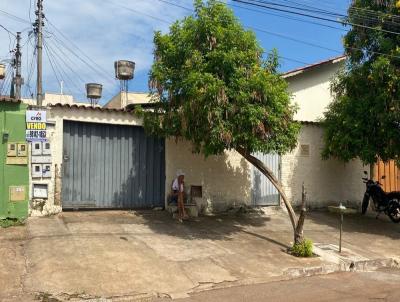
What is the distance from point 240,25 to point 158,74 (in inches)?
77.6

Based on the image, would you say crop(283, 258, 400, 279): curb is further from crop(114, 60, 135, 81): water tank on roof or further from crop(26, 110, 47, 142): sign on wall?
crop(114, 60, 135, 81): water tank on roof

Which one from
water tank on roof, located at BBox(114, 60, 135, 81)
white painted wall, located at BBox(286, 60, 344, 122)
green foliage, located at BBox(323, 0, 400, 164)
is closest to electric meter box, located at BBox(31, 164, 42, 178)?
green foliage, located at BBox(323, 0, 400, 164)

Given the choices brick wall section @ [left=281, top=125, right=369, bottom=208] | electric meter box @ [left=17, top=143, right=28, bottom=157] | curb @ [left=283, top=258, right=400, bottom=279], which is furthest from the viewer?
brick wall section @ [left=281, top=125, right=369, bottom=208]

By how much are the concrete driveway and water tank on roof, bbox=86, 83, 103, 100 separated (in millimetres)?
12680

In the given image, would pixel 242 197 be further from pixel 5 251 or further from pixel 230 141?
pixel 5 251

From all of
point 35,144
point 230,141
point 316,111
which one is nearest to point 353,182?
point 316,111

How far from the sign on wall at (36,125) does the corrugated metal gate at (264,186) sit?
224 inches

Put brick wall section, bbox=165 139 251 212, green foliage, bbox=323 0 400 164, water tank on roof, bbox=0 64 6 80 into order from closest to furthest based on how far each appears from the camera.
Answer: green foliage, bbox=323 0 400 164
brick wall section, bbox=165 139 251 212
water tank on roof, bbox=0 64 6 80

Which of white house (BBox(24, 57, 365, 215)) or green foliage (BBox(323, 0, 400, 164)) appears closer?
white house (BBox(24, 57, 365, 215))

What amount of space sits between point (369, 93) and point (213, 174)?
4.44 meters

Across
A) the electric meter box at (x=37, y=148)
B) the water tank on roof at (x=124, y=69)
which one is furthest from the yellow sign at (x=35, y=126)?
the water tank on roof at (x=124, y=69)

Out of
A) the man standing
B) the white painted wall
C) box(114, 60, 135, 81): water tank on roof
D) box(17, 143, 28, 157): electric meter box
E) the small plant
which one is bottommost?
the small plant

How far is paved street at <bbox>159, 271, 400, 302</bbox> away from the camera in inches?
280

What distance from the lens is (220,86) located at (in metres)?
9.34
